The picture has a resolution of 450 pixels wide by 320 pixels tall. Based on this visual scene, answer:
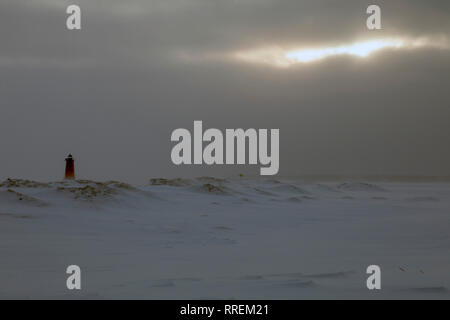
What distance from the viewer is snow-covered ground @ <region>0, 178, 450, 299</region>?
5238 millimetres

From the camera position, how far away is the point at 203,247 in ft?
26.1

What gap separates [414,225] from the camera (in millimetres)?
11273

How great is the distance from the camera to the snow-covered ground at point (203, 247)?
524cm

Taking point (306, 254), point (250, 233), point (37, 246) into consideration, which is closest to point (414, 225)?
point (250, 233)

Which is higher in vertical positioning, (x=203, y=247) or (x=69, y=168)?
(x=69, y=168)

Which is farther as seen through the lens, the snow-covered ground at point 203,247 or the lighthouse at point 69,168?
the lighthouse at point 69,168

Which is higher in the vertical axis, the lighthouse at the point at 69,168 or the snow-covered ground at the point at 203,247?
the lighthouse at the point at 69,168

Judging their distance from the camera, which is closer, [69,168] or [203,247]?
[203,247]
